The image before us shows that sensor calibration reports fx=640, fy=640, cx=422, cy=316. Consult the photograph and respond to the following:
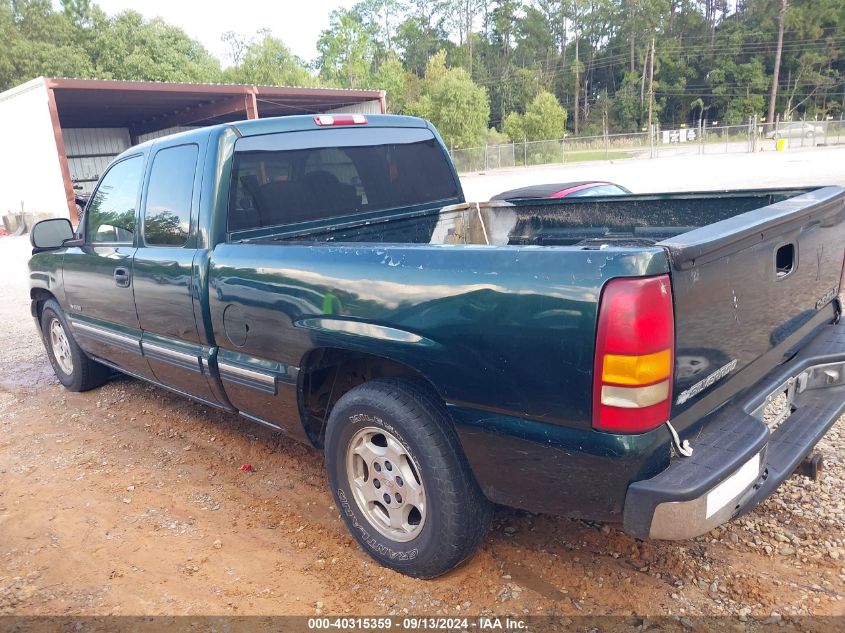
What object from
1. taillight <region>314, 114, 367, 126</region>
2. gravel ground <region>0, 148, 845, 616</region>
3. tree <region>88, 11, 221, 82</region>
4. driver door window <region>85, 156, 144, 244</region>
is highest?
tree <region>88, 11, 221, 82</region>

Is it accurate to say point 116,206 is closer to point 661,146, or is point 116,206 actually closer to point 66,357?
point 66,357

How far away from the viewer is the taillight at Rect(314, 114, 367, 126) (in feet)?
12.6

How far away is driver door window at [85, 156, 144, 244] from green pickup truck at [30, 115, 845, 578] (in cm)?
2

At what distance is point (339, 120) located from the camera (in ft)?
12.8

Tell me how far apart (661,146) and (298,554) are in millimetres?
49931

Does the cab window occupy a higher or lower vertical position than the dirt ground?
higher

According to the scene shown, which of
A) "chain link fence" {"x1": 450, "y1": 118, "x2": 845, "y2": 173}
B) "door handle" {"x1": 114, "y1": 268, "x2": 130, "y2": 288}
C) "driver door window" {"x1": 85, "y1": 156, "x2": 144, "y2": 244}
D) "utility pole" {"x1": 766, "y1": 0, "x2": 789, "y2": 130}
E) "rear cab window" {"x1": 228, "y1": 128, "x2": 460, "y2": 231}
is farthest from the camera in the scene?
"utility pole" {"x1": 766, "y1": 0, "x2": 789, "y2": 130}

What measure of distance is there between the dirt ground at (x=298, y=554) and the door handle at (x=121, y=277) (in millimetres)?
1135

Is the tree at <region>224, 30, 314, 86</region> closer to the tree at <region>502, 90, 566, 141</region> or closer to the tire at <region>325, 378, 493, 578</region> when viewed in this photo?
the tree at <region>502, 90, 566, 141</region>

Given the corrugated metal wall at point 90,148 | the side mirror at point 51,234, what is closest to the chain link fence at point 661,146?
the corrugated metal wall at point 90,148

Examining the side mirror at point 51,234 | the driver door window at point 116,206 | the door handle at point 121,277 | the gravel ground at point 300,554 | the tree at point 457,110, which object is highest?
the tree at point 457,110

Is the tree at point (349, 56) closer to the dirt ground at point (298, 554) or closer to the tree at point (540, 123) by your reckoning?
the tree at point (540, 123)

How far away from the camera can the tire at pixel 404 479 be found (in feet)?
8.16

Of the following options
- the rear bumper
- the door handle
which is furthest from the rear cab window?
the rear bumper
